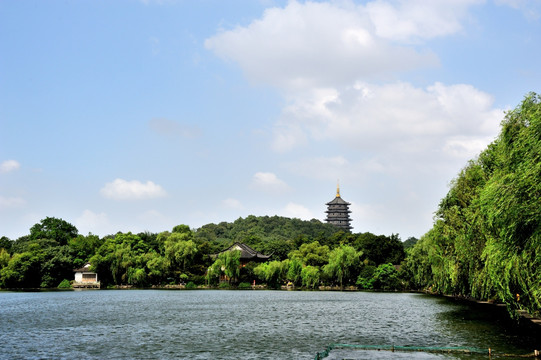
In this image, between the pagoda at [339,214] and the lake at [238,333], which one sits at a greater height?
the pagoda at [339,214]

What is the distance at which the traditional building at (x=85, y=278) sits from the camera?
6031 centimetres

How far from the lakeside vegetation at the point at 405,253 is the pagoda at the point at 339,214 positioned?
5917 cm

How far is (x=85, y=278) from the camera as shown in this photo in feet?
202

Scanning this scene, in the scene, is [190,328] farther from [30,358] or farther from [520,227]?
[520,227]

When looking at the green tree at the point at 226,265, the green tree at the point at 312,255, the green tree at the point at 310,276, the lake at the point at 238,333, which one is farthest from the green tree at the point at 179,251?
the lake at the point at 238,333

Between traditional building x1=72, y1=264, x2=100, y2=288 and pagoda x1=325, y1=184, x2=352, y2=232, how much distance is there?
95.2 meters

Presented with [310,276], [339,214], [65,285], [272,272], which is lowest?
[65,285]

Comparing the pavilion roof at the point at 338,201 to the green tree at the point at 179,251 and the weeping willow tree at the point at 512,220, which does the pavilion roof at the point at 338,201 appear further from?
the weeping willow tree at the point at 512,220

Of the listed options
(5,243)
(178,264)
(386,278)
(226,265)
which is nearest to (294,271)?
(226,265)

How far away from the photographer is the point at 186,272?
204 feet

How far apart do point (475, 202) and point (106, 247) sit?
168ft

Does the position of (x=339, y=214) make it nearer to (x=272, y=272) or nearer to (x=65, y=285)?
(x=272, y=272)

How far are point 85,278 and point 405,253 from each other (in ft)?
139

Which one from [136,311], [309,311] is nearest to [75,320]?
[136,311]
